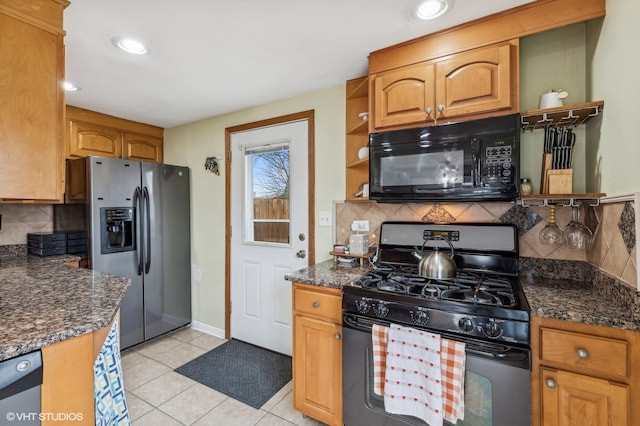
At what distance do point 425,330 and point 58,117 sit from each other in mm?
2006

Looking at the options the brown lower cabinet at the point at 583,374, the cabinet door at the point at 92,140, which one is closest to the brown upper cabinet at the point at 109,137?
the cabinet door at the point at 92,140

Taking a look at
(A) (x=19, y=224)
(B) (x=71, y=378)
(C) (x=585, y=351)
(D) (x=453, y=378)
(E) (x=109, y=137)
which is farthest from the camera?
(E) (x=109, y=137)

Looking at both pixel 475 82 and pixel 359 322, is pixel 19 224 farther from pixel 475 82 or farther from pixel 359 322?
pixel 475 82

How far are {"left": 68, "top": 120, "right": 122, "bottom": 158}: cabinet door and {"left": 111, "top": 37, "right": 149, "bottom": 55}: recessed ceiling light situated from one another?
4.78 feet

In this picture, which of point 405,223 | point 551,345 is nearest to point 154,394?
point 405,223

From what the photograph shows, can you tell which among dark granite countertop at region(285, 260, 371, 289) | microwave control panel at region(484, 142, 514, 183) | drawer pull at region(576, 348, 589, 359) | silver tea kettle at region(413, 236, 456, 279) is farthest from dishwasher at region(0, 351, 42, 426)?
microwave control panel at region(484, 142, 514, 183)

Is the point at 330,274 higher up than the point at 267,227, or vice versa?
the point at 267,227

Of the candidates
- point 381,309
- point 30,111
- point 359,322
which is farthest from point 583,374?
point 30,111

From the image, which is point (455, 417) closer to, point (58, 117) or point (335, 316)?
point (335, 316)

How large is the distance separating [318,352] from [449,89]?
5.28 ft

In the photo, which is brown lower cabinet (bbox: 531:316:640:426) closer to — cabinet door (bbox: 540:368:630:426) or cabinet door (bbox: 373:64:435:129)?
cabinet door (bbox: 540:368:630:426)

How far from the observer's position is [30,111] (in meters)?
1.35

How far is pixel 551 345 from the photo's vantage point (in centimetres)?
113

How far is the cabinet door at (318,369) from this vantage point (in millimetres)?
1584
